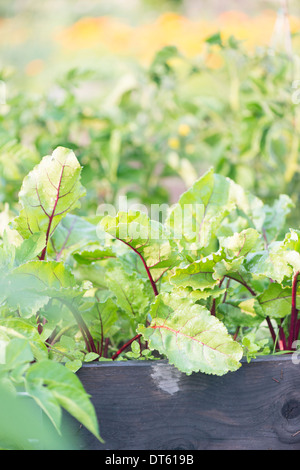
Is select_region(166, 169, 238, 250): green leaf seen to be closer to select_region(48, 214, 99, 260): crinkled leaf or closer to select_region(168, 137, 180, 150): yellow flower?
select_region(48, 214, 99, 260): crinkled leaf

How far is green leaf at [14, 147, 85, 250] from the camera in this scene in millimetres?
672

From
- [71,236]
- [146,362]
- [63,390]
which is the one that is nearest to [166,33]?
[71,236]

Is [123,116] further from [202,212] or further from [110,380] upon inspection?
[110,380]

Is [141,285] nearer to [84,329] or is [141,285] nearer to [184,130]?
[84,329]

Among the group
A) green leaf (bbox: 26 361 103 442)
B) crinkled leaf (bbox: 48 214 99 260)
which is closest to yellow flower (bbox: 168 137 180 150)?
crinkled leaf (bbox: 48 214 99 260)

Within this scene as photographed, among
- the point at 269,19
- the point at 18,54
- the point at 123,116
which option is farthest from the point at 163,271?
the point at 18,54

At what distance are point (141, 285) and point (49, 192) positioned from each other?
0.18m

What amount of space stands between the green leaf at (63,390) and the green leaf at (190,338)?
0.15 metres

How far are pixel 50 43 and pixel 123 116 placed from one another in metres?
6.79

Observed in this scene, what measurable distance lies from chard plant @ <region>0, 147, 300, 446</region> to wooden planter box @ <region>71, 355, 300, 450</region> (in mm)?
38

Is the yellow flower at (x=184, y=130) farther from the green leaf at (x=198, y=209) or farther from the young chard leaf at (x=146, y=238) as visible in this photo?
the young chard leaf at (x=146, y=238)

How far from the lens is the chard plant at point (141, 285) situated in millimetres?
638

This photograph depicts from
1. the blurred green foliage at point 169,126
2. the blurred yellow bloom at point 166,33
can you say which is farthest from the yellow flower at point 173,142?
the blurred yellow bloom at point 166,33

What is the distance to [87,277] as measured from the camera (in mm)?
829
